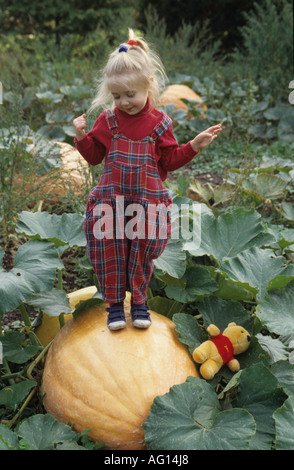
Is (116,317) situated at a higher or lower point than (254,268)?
lower

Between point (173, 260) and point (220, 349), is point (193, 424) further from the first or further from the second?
point (173, 260)

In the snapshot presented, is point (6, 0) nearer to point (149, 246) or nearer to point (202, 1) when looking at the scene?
point (202, 1)

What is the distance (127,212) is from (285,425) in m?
0.80

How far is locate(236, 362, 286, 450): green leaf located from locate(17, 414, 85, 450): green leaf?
53 cm

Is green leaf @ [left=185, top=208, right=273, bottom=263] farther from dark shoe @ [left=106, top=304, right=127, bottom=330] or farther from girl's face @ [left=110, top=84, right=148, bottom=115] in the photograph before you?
girl's face @ [left=110, top=84, right=148, bottom=115]

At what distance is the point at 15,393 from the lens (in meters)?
1.73

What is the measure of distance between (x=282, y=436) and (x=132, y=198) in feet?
2.74

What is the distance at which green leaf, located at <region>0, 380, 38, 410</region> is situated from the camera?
1720mm

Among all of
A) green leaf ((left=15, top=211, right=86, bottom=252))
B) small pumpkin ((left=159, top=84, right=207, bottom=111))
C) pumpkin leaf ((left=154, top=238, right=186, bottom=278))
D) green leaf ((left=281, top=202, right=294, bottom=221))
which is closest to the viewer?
pumpkin leaf ((left=154, top=238, right=186, bottom=278))

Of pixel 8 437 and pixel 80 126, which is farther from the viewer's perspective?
pixel 80 126

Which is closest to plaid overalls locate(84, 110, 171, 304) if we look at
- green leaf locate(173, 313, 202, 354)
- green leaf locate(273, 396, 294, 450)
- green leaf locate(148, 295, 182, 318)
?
green leaf locate(173, 313, 202, 354)

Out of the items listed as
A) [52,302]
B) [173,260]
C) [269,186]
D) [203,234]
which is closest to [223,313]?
[173,260]

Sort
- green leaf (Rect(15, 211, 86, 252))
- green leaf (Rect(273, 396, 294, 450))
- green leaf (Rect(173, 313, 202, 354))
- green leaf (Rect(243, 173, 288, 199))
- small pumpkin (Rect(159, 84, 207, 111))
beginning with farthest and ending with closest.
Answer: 1. small pumpkin (Rect(159, 84, 207, 111))
2. green leaf (Rect(243, 173, 288, 199))
3. green leaf (Rect(15, 211, 86, 252))
4. green leaf (Rect(173, 313, 202, 354))
5. green leaf (Rect(273, 396, 294, 450))

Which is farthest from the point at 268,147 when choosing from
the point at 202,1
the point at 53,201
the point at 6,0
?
the point at 6,0
